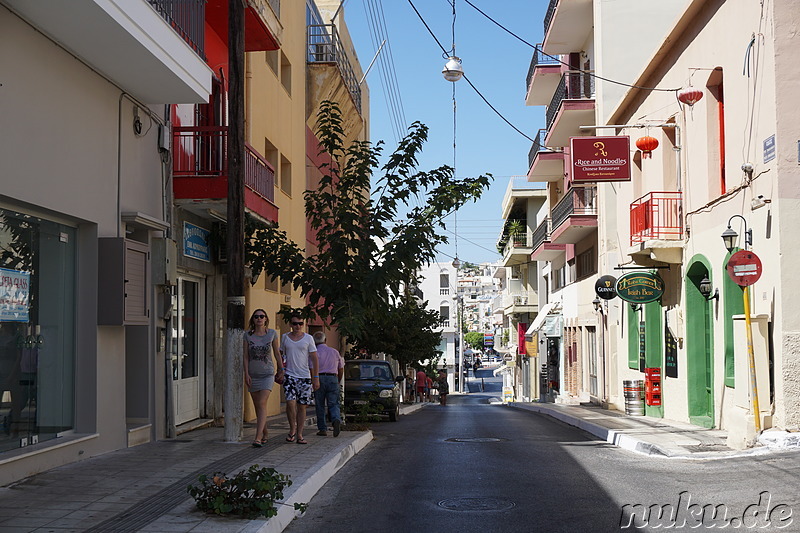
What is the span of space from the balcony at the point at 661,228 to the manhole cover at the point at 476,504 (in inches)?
442

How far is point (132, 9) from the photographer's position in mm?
10008

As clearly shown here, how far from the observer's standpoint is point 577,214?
28688mm

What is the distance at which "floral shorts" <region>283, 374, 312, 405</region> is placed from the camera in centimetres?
1259

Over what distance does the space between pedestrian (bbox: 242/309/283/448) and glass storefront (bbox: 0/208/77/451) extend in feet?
7.96

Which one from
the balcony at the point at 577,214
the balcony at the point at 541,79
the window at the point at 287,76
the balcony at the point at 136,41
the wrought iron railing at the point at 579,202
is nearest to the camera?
the balcony at the point at 136,41

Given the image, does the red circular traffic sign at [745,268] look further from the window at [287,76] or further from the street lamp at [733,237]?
Answer: the window at [287,76]

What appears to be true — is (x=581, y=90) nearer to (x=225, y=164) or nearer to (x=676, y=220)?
(x=676, y=220)

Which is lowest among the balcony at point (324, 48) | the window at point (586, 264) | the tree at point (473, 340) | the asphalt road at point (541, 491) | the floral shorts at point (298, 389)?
the tree at point (473, 340)

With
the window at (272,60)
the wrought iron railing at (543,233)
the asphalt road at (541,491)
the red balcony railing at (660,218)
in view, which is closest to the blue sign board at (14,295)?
the asphalt road at (541,491)

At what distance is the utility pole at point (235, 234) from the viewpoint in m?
12.4

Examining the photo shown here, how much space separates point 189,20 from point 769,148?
910 centimetres

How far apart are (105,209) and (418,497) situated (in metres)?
5.85

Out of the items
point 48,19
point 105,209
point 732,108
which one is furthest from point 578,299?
point 48,19

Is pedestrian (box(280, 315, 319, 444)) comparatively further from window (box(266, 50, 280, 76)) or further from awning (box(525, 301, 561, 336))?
awning (box(525, 301, 561, 336))
